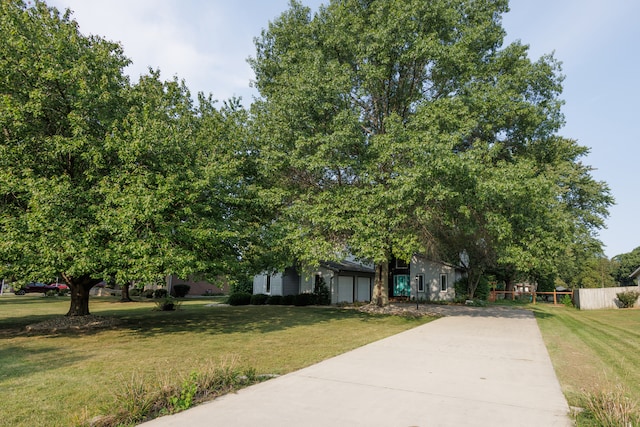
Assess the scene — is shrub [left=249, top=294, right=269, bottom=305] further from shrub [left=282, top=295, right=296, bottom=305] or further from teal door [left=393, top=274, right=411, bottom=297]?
teal door [left=393, top=274, right=411, bottom=297]

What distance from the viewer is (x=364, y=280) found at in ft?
97.7

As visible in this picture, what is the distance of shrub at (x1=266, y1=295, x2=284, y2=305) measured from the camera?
26119 mm

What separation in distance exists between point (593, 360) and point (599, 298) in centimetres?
2116

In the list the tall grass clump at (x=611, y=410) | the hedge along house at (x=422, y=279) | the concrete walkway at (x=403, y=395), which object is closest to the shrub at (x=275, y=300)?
the hedge along house at (x=422, y=279)

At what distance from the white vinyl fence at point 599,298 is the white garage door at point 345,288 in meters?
15.8

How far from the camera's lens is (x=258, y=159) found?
1559 centimetres

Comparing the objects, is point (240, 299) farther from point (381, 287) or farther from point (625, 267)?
point (625, 267)

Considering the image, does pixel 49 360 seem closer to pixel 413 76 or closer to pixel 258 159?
pixel 258 159

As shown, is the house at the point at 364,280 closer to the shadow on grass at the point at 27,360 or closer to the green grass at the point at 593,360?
the green grass at the point at 593,360

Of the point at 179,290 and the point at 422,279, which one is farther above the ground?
the point at 422,279

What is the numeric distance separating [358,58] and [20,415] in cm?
1666

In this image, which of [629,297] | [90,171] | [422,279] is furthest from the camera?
[422,279]

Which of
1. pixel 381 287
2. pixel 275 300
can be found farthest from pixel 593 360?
pixel 275 300

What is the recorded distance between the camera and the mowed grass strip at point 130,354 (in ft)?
17.6
